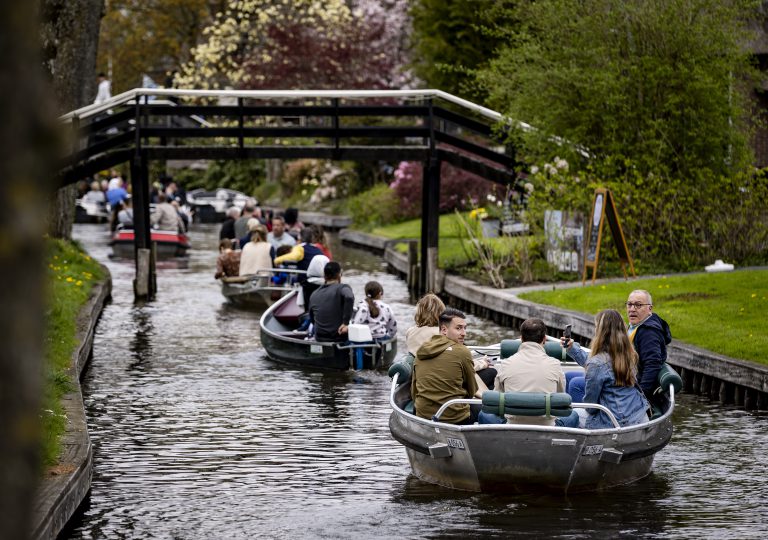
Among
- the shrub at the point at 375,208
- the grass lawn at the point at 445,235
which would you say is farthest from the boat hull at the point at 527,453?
the shrub at the point at 375,208

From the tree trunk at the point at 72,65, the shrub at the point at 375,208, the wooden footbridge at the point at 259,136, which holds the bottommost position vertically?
the shrub at the point at 375,208

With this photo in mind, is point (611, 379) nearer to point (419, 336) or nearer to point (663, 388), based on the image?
point (663, 388)

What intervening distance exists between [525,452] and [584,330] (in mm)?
8844

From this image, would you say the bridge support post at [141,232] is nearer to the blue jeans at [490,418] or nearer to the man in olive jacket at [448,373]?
the man in olive jacket at [448,373]

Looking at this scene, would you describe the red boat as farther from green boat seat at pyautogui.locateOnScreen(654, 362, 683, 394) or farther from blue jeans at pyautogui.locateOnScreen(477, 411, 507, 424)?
blue jeans at pyautogui.locateOnScreen(477, 411, 507, 424)

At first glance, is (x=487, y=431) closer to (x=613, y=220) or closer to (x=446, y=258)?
(x=613, y=220)

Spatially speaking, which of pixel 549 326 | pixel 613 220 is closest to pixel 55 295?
pixel 549 326

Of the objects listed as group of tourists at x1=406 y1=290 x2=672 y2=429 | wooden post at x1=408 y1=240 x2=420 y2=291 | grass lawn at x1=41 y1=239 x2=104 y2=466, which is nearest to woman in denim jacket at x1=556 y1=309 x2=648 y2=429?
group of tourists at x1=406 y1=290 x2=672 y2=429

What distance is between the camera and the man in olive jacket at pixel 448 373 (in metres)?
11.0

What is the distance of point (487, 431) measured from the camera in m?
10.3

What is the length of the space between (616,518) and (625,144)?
15.2m

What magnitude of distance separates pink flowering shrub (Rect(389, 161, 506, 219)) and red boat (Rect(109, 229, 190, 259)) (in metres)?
8.13

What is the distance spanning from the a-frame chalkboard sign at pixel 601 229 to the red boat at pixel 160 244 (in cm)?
1546

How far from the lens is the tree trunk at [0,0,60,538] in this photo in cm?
346
